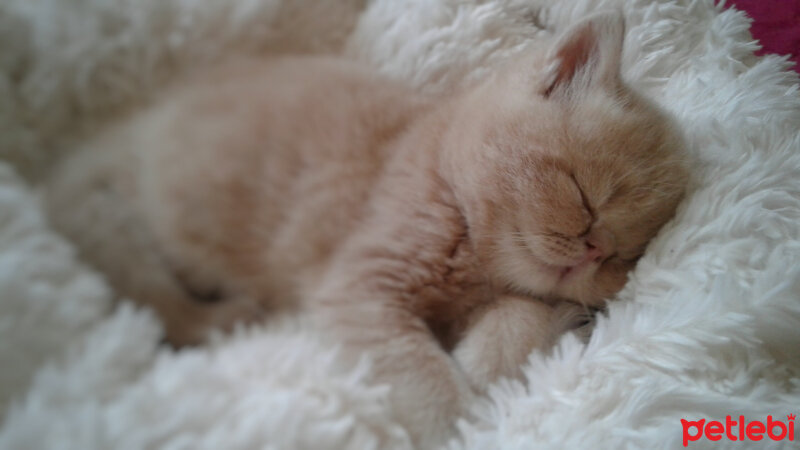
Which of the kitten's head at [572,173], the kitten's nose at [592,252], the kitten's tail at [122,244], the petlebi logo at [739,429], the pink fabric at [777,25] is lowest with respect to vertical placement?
the petlebi logo at [739,429]

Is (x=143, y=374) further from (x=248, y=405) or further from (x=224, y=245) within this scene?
(x=224, y=245)

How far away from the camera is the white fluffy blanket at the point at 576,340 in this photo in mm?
594

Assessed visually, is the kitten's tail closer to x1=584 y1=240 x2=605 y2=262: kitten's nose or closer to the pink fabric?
x1=584 y1=240 x2=605 y2=262: kitten's nose

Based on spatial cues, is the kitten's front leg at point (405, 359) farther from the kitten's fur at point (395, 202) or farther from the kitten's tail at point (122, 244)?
the kitten's tail at point (122, 244)

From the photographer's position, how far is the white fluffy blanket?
594 millimetres

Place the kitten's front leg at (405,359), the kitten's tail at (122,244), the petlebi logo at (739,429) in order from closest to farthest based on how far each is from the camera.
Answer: the petlebi logo at (739,429) → the kitten's front leg at (405,359) → the kitten's tail at (122,244)

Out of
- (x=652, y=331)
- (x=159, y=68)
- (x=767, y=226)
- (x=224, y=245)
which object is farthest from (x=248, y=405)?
(x=159, y=68)

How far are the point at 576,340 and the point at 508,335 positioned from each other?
0.10 m

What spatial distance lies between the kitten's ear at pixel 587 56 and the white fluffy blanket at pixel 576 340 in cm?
12

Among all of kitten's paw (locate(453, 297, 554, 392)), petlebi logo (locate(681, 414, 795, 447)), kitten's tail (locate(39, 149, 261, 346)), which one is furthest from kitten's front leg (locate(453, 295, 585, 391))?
kitten's tail (locate(39, 149, 261, 346))

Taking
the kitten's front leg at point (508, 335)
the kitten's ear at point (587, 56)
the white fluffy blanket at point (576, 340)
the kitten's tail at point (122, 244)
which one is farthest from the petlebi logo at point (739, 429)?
the kitten's tail at point (122, 244)

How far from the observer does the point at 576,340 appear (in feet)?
2.31

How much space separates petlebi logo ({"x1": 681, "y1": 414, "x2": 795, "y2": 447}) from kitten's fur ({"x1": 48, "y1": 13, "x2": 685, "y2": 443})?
232 millimetres

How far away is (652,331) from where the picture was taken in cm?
63
